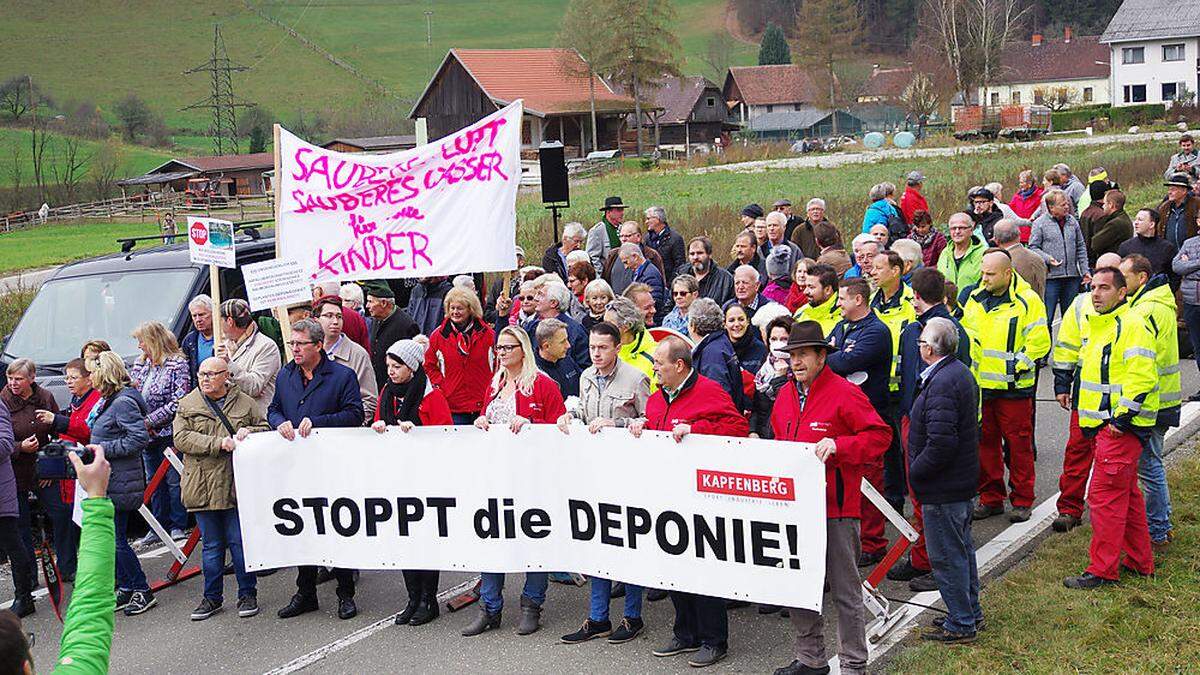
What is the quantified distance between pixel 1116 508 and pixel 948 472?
1399 millimetres

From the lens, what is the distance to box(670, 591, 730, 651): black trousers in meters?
7.13

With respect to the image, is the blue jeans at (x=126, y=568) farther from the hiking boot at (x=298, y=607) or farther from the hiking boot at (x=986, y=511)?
the hiking boot at (x=986, y=511)

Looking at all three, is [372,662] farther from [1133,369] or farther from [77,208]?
[77,208]

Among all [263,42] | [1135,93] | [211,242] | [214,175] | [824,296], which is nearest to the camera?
[824,296]

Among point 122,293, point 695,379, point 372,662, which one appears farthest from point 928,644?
point 122,293

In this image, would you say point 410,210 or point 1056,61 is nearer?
point 410,210

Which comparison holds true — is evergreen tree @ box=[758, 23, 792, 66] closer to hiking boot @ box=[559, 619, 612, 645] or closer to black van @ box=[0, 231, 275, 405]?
black van @ box=[0, 231, 275, 405]

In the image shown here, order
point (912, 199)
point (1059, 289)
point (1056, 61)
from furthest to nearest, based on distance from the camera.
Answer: point (1056, 61) → point (912, 199) → point (1059, 289)

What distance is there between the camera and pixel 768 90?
123m

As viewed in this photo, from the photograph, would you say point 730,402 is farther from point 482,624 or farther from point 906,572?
point 482,624

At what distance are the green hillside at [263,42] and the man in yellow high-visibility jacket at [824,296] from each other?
112871mm

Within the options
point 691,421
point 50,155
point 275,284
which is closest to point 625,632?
point 691,421

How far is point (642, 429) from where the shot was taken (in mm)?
7242

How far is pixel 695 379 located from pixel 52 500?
17.2 feet
